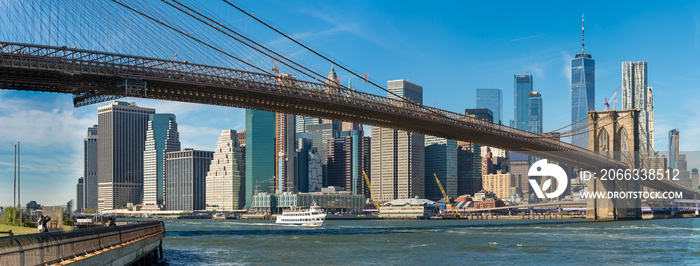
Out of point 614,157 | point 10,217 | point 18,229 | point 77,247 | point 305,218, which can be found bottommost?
point 305,218

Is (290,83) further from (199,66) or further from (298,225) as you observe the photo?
(298,225)

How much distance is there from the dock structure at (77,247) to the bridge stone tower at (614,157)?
87.3 metres

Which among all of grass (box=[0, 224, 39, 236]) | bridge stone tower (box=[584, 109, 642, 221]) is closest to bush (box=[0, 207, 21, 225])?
grass (box=[0, 224, 39, 236])

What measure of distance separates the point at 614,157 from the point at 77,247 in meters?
99.9

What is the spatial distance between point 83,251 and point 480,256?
2837 centimetres

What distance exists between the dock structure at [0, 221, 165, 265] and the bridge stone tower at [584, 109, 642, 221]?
87.3 meters

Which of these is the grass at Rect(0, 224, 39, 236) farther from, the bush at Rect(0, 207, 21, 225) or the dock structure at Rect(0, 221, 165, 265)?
the dock structure at Rect(0, 221, 165, 265)

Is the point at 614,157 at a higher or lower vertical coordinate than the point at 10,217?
higher

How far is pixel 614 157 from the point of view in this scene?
355ft

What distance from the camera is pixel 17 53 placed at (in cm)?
4275

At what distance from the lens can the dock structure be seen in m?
16.5

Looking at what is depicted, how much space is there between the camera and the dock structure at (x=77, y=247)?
16500mm

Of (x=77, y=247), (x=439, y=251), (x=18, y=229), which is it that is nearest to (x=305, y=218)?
(x=439, y=251)

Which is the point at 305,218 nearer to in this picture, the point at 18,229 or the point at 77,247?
the point at 18,229
